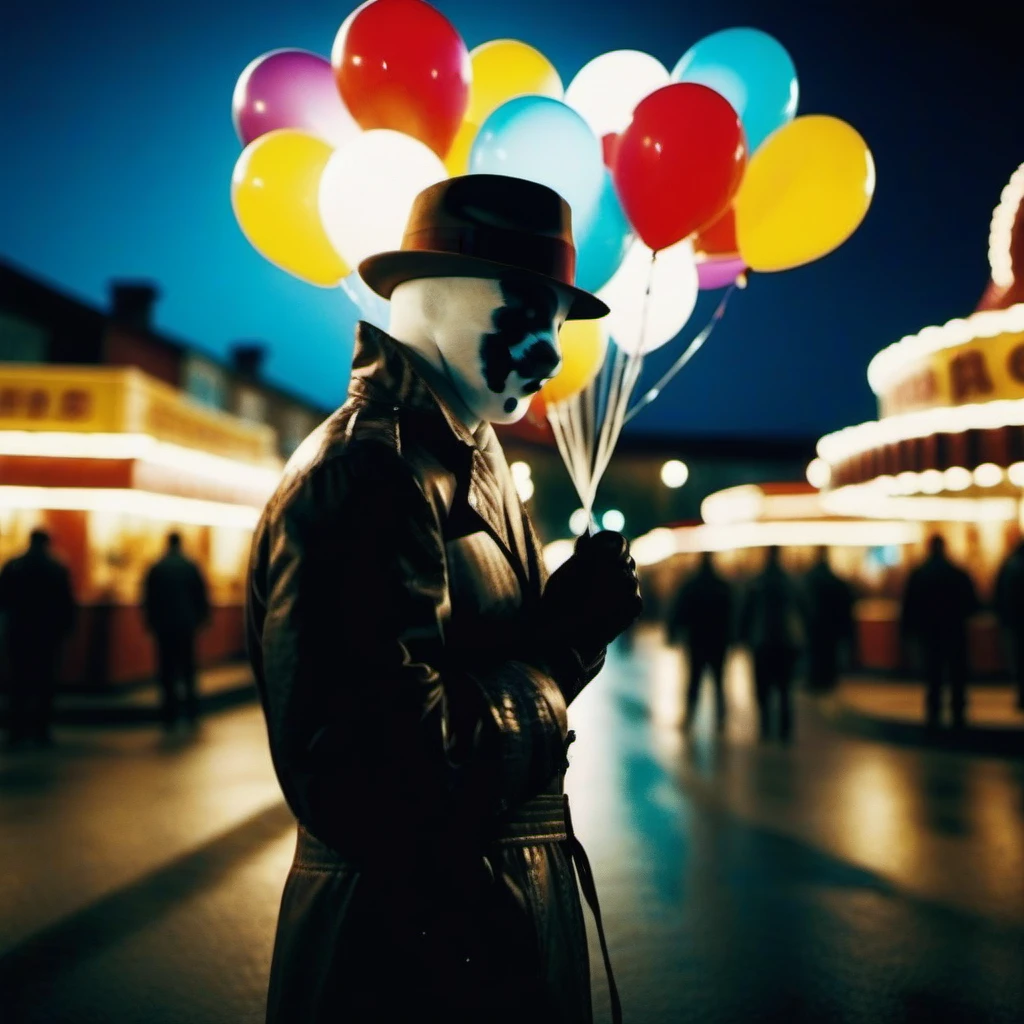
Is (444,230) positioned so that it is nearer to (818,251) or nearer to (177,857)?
(818,251)

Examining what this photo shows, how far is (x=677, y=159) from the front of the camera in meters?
3.79

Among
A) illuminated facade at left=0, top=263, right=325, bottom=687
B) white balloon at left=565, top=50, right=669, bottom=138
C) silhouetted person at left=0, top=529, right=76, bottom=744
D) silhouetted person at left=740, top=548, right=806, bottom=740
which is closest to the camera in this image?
white balloon at left=565, top=50, right=669, bottom=138

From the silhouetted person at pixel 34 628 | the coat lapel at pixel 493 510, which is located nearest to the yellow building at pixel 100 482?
the silhouetted person at pixel 34 628

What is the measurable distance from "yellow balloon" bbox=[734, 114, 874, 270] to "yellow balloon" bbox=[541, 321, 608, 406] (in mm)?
856

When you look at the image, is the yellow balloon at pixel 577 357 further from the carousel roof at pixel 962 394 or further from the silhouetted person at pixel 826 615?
the silhouetted person at pixel 826 615

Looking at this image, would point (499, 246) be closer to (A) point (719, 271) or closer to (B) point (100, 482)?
(A) point (719, 271)

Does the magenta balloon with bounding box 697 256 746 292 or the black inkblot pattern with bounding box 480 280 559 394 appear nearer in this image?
the black inkblot pattern with bounding box 480 280 559 394

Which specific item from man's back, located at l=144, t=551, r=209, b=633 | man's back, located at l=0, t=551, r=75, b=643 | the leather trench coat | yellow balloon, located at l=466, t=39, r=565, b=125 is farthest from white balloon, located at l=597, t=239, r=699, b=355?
man's back, located at l=144, t=551, r=209, b=633

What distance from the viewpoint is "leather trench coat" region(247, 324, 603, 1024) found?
148cm

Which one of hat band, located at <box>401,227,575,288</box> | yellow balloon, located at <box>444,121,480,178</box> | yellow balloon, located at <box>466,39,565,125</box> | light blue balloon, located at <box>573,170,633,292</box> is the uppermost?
yellow balloon, located at <box>466,39,565,125</box>

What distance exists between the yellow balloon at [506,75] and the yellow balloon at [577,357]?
3.74 ft

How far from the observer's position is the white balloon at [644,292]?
4711mm

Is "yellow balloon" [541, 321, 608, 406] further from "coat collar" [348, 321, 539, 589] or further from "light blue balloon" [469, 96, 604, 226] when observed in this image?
"coat collar" [348, 321, 539, 589]

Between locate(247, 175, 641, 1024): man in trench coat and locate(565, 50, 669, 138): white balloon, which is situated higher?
locate(565, 50, 669, 138): white balloon
